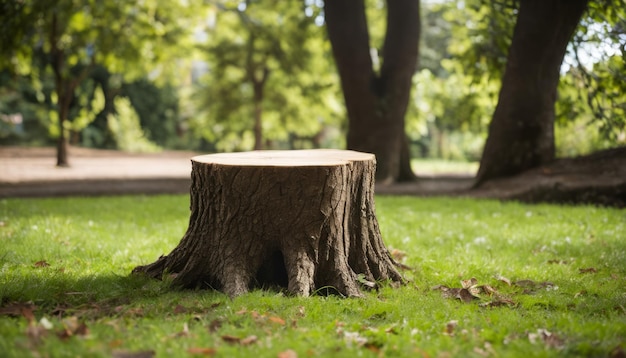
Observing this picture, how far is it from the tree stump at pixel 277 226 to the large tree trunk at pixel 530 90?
8.15 meters

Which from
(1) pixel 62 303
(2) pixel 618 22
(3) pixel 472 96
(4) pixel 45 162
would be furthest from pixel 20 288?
(4) pixel 45 162

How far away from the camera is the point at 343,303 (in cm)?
483

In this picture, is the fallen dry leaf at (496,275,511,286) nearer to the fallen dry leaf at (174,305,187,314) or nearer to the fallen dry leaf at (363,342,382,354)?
the fallen dry leaf at (363,342,382,354)

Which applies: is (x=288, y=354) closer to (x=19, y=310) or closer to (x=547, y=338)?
(x=547, y=338)

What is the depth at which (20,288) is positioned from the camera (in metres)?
4.93

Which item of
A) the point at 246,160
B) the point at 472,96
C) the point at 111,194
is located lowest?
the point at 111,194

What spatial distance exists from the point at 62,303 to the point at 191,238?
4.04 ft

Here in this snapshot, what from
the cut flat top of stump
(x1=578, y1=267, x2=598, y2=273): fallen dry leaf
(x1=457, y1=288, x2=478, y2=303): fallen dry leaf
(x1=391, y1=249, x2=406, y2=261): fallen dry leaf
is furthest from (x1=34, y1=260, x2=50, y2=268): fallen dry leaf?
(x1=578, y1=267, x2=598, y2=273): fallen dry leaf

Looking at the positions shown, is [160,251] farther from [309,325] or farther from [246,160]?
[309,325]

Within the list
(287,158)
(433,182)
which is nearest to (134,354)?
(287,158)

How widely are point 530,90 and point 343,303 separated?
9291 mm

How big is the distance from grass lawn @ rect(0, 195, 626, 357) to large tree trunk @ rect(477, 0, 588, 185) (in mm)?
4509

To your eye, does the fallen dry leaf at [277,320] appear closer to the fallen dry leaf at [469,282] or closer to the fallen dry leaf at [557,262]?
the fallen dry leaf at [469,282]

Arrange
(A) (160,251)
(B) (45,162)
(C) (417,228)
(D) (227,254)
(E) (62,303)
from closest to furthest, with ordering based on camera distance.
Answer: (E) (62,303) → (D) (227,254) → (A) (160,251) → (C) (417,228) → (B) (45,162)
